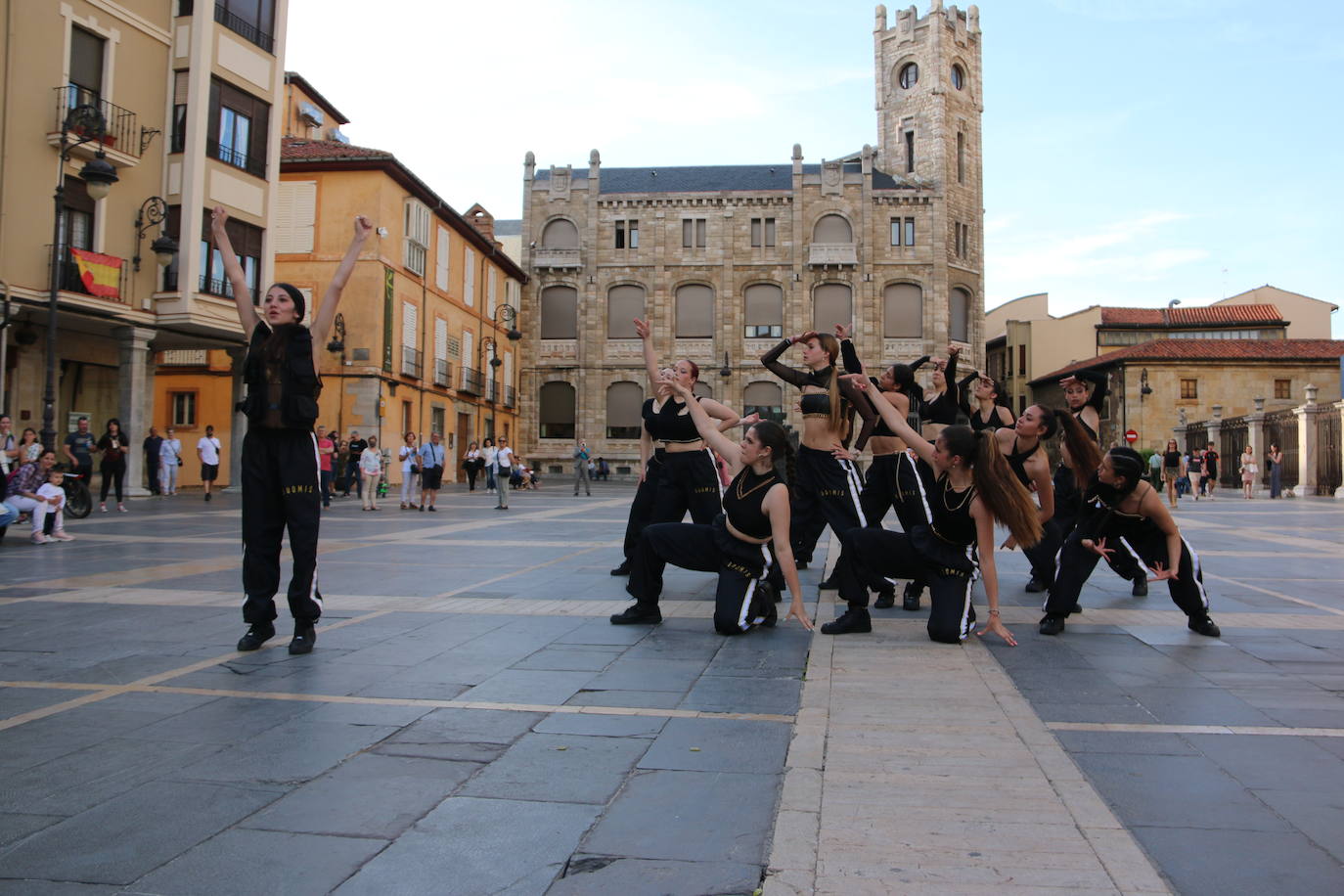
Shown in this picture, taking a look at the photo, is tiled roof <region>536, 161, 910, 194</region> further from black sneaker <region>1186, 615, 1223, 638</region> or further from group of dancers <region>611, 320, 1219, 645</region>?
black sneaker <region>1186, 615, 1223, 638</region>

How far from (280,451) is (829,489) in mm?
3617

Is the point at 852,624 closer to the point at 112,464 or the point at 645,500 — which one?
the point at 645,500

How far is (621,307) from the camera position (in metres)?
52.2

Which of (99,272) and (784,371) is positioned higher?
(99,272)

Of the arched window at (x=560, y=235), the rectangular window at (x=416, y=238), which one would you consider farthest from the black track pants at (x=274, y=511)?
the arched window at (x=560, y=235)

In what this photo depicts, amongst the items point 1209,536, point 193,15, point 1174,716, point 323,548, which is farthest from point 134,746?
point 193,15

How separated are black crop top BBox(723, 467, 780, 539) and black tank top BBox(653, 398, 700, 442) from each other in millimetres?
1425

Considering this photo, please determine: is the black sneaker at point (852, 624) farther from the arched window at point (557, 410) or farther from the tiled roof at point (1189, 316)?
the tiled roof at point (1189, 316)

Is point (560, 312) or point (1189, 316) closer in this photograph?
point (560, 312)

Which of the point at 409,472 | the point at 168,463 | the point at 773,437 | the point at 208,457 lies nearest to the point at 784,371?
the point at 773,437

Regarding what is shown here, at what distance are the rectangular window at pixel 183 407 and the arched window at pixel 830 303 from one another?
29985 millimetres

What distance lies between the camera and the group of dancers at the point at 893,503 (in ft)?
18.9

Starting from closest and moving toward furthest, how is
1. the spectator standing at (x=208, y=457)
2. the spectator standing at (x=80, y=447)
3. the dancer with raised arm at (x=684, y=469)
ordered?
1. the dancer with raised arm at (x=684, y=469)
2. the spectator standing at (x=80, y=447)
3. the spectator standing at (x=208, y=457)

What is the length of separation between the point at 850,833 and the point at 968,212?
53.9 meters
